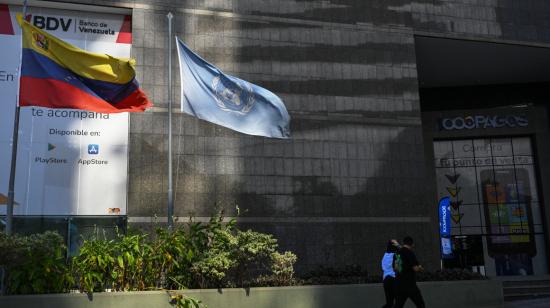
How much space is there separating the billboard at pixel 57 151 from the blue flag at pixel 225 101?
6.42 meters

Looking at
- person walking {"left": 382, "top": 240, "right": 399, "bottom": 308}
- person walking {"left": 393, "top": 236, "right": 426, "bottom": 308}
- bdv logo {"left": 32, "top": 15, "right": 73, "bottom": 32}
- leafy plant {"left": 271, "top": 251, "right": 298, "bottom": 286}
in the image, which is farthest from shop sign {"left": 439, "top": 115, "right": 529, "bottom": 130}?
person walking {"left": 393, "top": 236, "right": 426, "bottom": 308}

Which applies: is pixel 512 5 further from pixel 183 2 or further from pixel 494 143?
pixel 183 2

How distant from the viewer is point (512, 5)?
22.3 metres

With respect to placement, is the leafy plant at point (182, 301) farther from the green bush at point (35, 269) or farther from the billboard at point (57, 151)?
the billboard at point (57, 151)

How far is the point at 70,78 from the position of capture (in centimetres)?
1065

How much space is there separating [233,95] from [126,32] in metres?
7.62

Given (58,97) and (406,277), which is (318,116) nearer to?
(406,277)

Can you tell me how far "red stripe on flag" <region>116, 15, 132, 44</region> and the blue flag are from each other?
7023mm

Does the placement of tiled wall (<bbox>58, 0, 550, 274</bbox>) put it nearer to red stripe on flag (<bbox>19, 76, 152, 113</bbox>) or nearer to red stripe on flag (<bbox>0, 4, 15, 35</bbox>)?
red stripe on flag (<bbox>0, 4, 15, 35</bbox>)

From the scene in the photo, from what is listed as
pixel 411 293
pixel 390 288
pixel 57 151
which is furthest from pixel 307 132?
pixel 411 293

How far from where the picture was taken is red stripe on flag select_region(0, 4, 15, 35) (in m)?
17.4

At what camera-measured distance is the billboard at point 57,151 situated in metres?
16.7

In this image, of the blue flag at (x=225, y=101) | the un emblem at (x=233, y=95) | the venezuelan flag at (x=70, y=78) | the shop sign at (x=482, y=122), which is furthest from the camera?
the shop sign at (x=482, y=122)

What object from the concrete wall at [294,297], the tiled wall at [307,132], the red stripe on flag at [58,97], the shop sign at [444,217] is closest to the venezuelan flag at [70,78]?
the red stripe on flag at [58,97]
